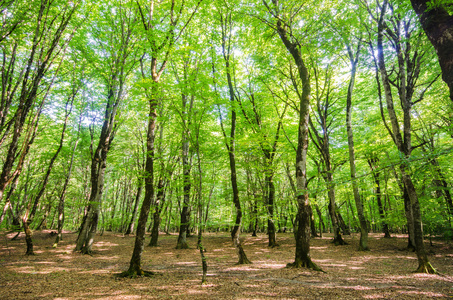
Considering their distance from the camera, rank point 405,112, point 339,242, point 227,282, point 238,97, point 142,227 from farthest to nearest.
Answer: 1. point 339,242
2. point 238,97
3. point 405,112
4. point 142,227
5. point 227,282

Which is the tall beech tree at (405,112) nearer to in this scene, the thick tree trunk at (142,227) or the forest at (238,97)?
the forest at (238,97)

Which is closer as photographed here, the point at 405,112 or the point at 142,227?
the point at 142,227

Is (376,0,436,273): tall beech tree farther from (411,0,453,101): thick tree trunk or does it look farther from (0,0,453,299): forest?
(411,0,453,101): thick tree trunk

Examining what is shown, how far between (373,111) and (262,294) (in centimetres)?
1721

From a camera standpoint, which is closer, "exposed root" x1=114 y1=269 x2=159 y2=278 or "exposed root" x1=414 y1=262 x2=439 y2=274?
"exposed root" x1=114 y1=269 x2=159 y2=278

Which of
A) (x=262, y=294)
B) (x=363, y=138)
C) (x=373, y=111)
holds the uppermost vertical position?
(x=373, y=111)

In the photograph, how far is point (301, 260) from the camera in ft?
21.5

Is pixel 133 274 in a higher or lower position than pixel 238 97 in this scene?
lower

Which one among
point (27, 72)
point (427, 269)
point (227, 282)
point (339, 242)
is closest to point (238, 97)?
point (27, 72)

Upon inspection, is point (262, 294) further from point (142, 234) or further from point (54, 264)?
point (54, 264)

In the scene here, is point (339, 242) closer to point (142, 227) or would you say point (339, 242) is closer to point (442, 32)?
point (142, 227)

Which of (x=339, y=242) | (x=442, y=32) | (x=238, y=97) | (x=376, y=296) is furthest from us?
(x=339, y=242)

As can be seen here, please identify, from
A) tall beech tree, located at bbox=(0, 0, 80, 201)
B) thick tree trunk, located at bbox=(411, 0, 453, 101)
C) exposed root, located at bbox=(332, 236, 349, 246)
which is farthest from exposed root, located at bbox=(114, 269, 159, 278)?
exposed root, located at bbox=(332, 236, 349, 246)

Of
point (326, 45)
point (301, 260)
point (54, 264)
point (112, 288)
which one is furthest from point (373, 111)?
point (54, 264)
